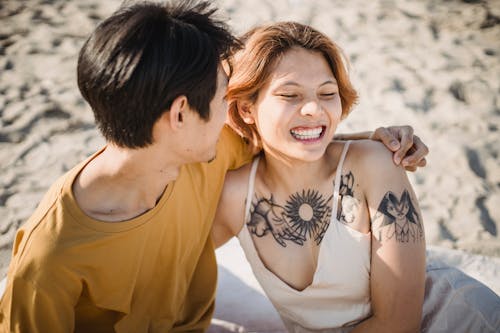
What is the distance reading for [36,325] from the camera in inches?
69.7

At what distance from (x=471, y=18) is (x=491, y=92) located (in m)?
1.66

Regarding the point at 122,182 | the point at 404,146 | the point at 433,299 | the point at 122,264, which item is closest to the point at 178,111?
the point at 122,182

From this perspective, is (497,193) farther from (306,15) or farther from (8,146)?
Answer: (8,146)

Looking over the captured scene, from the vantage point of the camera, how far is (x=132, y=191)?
207 centimetres

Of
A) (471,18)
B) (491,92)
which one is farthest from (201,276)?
(471,18)

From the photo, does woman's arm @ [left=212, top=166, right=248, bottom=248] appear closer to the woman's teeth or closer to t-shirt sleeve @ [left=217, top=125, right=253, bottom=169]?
t-shirt sleeve @ [left=217, top=125, right=253, bottom=169]

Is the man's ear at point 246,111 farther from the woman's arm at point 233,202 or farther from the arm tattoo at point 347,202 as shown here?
the arm tattoo at point 347,202

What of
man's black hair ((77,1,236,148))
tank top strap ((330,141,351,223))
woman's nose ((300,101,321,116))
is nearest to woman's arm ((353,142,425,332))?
tank top strap ((330,141,351,223))

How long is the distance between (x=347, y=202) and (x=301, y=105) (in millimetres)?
509

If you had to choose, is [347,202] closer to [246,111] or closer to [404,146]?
[404,146]

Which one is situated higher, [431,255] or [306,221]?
[306,221]

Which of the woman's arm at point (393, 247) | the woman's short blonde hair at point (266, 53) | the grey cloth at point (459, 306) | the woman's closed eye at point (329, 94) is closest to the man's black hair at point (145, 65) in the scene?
the woman's short blonde hair at point (266, 53)

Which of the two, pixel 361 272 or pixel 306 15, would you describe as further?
pixel 306 15

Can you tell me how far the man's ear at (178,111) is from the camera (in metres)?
1.91
